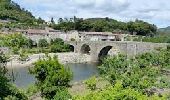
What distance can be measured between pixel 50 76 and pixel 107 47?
152ft

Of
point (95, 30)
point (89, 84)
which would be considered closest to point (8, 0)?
point (95, 30)

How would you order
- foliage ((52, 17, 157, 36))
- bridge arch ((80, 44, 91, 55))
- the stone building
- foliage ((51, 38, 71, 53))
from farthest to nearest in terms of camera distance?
foliage ((52, 17, 157, 36)), the stone building, bridge arch ((80, 44, 91, 55)), foliage ((51, 38, 71, 53))

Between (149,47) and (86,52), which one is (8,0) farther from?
(149,47)

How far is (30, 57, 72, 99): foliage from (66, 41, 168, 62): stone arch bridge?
34065 millimetres

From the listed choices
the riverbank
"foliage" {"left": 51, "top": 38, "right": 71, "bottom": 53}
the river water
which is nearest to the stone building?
"foliage" {"left": 51, "top": 38, "right": 71, "bottom": 53}

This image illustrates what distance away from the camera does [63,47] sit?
235 ft

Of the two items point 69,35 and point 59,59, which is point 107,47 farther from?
point 69,35

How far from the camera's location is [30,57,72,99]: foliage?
26184 millimetres

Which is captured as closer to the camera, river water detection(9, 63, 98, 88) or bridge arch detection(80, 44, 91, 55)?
river water detection(9, 63, 98, 88)

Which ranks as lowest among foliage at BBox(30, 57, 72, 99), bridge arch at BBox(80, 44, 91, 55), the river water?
the river water

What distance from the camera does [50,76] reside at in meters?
26.3

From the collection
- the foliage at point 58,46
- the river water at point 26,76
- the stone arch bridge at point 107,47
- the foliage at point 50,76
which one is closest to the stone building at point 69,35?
the foliage at point 58,46

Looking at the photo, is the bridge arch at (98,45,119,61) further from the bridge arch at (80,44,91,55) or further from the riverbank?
the bridge arch at (80,44,91,55)

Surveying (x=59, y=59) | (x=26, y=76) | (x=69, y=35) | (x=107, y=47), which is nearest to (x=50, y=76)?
(x=26, y=76)
